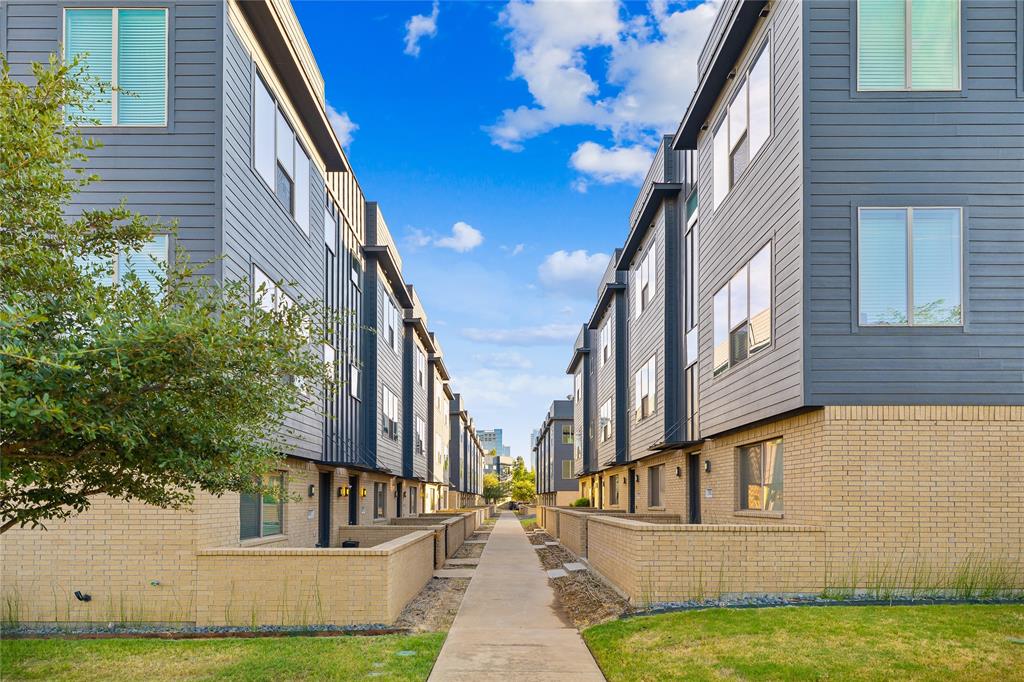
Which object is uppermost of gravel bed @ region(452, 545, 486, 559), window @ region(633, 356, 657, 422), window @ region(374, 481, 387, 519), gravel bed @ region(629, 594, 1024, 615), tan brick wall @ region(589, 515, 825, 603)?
window @ region(633, 356, 657, 422)

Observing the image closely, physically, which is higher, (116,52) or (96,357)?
(116,52)

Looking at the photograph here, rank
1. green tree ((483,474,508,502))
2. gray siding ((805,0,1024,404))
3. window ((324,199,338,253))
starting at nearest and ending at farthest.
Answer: gray siding ((805,0,1024,404)), window ((324,199,338,253)), green tree ((483,474,508,502))

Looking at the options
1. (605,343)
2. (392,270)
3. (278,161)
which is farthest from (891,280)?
(605,343)

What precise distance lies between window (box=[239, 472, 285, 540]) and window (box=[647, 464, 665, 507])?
12.3 metres

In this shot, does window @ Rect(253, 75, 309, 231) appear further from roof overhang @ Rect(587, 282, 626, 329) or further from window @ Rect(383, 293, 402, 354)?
roof overhang @ Rect(587, 282, 626, 329)

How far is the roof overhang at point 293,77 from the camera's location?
1426cm

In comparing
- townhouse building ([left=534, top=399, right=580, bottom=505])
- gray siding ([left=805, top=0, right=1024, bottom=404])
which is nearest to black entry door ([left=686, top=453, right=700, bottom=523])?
gray siding ([left=805, top=0, right=1024, bottom=404])

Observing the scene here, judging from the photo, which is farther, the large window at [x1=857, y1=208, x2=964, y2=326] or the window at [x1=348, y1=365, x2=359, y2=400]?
the window at [x1=348, y1=365, x2=359, y2=400]

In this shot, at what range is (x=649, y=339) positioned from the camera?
2566 centimetres

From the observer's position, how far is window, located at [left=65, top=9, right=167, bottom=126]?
12930mm

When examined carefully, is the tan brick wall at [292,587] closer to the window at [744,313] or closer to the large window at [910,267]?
the window at [744,313]

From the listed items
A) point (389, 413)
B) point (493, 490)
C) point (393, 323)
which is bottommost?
point (493, 490)

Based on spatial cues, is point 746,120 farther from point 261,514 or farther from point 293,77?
point 261,514

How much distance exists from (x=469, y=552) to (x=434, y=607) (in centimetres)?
1255
